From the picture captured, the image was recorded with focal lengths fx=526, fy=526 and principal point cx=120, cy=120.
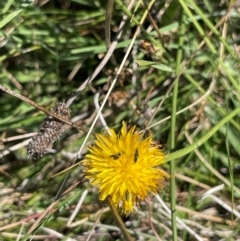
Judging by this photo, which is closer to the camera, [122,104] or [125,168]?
[125,168]

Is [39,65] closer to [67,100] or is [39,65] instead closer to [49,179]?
[67,100]

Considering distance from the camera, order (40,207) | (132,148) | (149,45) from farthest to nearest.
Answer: (40,207)
(149,45)
(132,148)

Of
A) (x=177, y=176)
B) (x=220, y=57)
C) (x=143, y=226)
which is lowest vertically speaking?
(x=143, y=226)

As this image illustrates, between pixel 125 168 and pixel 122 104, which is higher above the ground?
pixel 122 104

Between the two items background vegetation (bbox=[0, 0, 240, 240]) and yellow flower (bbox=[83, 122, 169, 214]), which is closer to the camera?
yellow flower (bbox=[83, 122, 169, 214])

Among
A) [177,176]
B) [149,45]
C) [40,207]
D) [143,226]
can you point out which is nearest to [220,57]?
[149,45]
